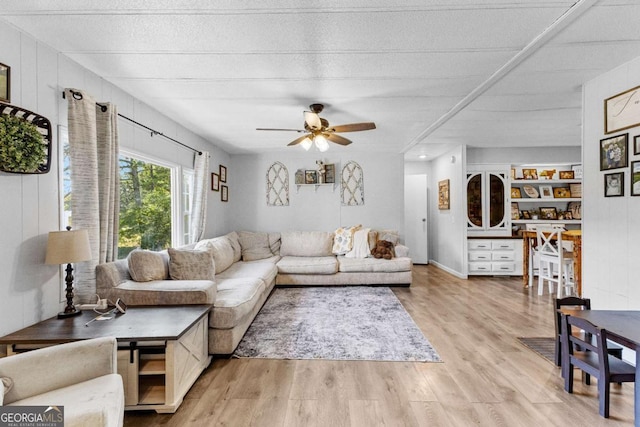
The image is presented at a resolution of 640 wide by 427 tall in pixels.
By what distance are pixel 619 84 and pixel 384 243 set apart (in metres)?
3.42

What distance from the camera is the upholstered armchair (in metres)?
1.29

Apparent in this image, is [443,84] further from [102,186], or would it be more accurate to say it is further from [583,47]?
[102,186]

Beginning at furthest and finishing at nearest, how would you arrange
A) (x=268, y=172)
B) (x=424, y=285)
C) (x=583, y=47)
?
(x=268, y=172) → (x=424, y=285) → (x=583, y=47)

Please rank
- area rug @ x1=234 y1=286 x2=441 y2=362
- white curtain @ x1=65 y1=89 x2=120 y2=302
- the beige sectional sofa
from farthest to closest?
area rug @ x1=234 y1=286 x2=441 y2=362 < the beige sectional sofa < white curtain @ x1=65 y1=89 x2=120 y2=302

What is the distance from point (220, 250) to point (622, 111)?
4.45 metres

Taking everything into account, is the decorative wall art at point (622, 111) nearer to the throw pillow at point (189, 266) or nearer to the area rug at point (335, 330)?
the area rug at point (335, 330)

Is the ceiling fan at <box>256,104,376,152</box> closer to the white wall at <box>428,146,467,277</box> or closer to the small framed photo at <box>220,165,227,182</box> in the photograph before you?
the small framed photo at <box>220,165,227,182</box>

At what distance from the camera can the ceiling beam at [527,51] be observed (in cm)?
176

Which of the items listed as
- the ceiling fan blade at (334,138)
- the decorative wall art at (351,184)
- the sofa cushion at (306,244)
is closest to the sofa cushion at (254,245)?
the sofa cushion at (306,244)

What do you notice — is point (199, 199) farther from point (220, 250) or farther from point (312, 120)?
point (312, 120)

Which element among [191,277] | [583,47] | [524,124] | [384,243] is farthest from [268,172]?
[583,47]

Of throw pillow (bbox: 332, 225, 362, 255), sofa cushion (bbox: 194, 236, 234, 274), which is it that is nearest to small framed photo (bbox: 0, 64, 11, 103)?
sofa cushion (bbox: 194, 236, 234, 274)

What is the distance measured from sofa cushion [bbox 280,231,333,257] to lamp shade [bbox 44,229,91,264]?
12.1ft

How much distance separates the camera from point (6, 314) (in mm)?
1874
